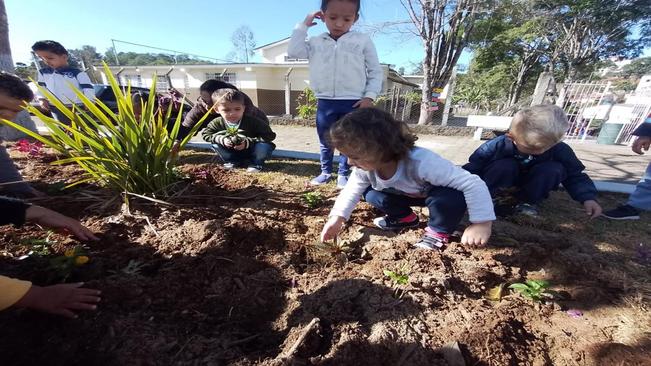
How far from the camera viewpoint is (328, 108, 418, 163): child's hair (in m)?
1.39

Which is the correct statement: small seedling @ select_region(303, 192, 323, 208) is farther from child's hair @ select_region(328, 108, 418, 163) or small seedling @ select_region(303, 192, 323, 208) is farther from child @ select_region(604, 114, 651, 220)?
child @ select_region(604, 114, 651, 220)

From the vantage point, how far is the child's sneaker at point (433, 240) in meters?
1.59

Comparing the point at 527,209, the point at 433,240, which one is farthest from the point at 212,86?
the point at 527,209

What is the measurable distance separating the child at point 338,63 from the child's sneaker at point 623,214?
6.68ft

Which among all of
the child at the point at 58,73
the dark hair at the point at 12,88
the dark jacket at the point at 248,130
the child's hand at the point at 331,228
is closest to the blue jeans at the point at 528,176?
the child's hand at the point at 331,228

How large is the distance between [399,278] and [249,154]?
243 cm

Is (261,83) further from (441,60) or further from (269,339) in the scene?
(269,339)

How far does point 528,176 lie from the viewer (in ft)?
6.80

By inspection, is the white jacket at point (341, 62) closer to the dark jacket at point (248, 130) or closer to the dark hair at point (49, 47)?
the dark jacket at point (248, 130)

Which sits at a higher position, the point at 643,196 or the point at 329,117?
the point at 329,117

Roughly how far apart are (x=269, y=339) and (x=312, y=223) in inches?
34.5

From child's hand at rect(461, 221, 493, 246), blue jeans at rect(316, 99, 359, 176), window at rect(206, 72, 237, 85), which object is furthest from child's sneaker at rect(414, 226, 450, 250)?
window at rect(206, 72, 237, 85)

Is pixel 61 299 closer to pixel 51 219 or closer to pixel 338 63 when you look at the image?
pixel 51 219

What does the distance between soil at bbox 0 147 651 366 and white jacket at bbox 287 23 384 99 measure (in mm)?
1306
